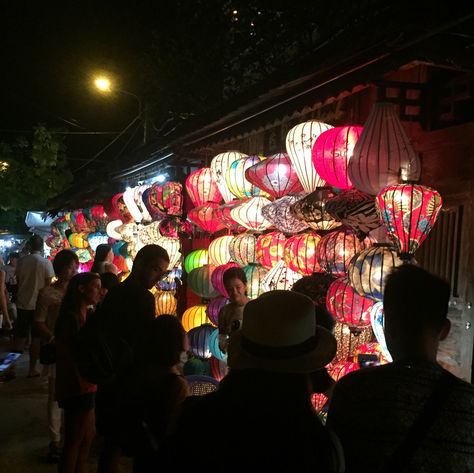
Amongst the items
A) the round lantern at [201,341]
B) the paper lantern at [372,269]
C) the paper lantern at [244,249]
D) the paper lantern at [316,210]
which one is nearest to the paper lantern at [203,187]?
the paper lantern at [244,249]

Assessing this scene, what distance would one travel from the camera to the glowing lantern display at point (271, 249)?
6102mm

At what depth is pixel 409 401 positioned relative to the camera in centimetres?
197

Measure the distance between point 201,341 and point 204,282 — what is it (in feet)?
2.95

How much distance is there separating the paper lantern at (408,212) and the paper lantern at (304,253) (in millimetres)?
1378

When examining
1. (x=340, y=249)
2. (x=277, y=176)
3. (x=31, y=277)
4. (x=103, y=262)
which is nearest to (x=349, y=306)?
(x=340, y=249)

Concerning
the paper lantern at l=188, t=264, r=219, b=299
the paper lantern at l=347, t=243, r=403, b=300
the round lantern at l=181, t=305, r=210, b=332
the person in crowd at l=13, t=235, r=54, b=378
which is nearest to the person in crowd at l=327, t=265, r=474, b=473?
the paper lantern at l=347, t=243, r=403, b=300

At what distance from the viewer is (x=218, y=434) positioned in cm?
180

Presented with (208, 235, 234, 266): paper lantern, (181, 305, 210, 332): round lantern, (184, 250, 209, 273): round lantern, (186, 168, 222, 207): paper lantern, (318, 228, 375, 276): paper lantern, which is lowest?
(181, 305, 210, 332): round lantern

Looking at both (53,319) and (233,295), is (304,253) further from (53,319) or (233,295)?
(53,319)

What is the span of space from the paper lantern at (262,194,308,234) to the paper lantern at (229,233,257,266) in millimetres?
1027

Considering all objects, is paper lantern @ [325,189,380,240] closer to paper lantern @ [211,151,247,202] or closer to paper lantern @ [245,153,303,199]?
paper lantern @ [245,153,303,199]

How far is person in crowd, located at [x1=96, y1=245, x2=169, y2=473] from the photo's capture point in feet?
11.9

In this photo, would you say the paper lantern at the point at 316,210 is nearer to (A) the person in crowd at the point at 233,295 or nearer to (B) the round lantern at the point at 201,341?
(A) the person in crowd at the point at 233,295

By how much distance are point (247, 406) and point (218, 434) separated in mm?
145
